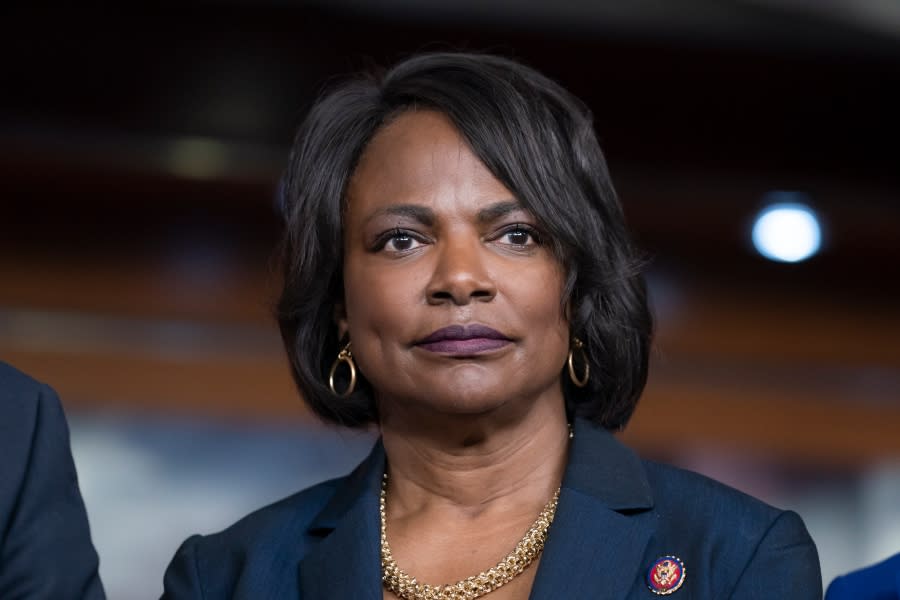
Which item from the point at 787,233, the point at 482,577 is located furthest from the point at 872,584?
the point at 787,233

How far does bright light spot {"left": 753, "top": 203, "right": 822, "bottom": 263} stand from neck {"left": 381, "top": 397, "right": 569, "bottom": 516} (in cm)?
299

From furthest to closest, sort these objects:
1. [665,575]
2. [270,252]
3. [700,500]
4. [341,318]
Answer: [270,252], [341,318], [700,500], [665,575]

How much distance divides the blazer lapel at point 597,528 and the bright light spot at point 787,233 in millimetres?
2999

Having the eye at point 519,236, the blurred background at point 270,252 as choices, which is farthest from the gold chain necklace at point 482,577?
the blurred background at point 270,252

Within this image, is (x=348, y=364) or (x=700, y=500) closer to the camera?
(x=700, y=500)

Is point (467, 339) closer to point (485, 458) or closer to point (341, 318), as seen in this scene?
point (485, 458)

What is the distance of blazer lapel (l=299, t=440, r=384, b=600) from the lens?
226cm

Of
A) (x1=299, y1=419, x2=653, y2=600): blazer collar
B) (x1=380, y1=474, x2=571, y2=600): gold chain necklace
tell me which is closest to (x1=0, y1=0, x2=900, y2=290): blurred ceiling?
(x1=299, y1=419, x2=653, y2=600): blazer collar

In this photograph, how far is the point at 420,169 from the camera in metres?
2.31

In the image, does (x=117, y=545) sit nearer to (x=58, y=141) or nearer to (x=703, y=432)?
(x=58, y=141)

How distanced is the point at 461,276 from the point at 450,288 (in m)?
0.02

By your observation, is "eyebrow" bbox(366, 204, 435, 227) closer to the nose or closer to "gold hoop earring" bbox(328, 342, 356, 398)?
the nose

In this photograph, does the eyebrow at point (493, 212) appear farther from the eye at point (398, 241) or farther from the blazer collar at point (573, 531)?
the blazer collar at point (573, 531)

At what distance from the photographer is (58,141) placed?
500cm
